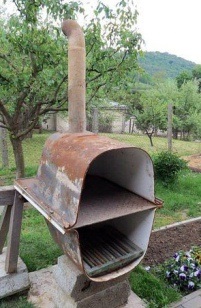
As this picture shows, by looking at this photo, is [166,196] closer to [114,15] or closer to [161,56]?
[114,15]

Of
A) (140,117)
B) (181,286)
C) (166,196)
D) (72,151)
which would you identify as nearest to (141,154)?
(72,151)

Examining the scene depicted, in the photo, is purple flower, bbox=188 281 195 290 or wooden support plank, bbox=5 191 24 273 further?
purple flower, bbox=188 281 195 290

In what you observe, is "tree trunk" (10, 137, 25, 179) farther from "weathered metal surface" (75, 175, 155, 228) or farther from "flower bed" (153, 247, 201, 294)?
"flower bed" (153, 247, 201, 294)

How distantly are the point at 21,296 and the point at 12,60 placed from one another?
3.38m

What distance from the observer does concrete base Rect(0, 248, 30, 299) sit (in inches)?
110

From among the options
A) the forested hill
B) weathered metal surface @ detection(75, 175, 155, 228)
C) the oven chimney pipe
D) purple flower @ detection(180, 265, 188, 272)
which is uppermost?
the forested hill

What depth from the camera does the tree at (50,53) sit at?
386 centimetres

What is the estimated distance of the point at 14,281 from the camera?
284cm

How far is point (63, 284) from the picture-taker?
8.12ft

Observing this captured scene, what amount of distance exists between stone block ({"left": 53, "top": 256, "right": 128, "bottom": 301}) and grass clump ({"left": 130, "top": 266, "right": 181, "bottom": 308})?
24.4 inches

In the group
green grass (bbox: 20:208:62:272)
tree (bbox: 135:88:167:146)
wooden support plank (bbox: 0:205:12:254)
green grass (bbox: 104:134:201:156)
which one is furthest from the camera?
tree (bbox: 135:88:167:146)

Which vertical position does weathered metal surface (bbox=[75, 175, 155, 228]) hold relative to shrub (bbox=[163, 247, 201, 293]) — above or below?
above

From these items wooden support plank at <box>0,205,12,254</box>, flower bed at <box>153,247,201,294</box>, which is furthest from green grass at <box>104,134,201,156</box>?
wooden support plank at <box>0,205,12,254</box>

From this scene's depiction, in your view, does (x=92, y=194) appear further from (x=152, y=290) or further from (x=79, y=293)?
(x=152, y=290)
